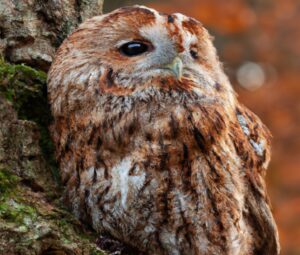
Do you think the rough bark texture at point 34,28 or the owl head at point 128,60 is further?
the rough bark texture at point 34,28

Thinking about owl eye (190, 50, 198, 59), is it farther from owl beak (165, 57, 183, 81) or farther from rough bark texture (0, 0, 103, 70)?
rough bark texture (0, 0, 103, 70)

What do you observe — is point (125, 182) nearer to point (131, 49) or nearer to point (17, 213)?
point (17, 213)

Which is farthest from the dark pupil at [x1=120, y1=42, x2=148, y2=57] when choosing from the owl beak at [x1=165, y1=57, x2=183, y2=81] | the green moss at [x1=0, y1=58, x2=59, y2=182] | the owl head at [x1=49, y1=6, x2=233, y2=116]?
the green moss at [x1=0, y1=58, x2=59, y2=182]

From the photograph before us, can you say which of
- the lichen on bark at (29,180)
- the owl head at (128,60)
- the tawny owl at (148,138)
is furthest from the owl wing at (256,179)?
the lichen on bark at (29,180)

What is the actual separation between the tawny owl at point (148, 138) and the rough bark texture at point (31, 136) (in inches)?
3.4

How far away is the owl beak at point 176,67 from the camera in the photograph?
2676 millimetres

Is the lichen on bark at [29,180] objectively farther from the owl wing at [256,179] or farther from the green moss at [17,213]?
the owl wing at [256,179]

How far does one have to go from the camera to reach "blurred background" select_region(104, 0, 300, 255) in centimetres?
733

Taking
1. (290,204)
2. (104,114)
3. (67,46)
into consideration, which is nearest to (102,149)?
(104,114)

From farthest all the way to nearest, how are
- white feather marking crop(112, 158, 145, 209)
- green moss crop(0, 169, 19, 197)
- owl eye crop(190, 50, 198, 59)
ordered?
owl eye crop(190, 50, 198, 59), white feather marking crop(112, 158, 145, 209), green moss crop(0, 169, 19, 197)

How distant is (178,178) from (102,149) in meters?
0.29

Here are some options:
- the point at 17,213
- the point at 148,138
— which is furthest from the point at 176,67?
the point at 17,213

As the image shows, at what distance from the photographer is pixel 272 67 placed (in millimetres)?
8234

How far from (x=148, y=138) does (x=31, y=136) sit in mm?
444
